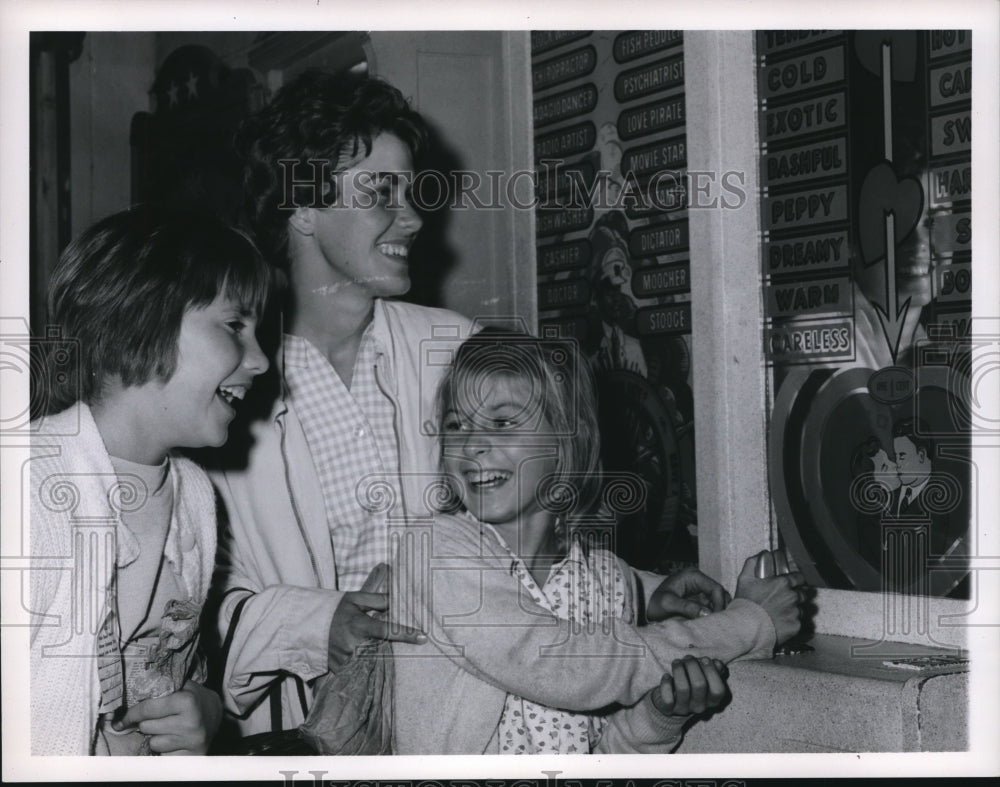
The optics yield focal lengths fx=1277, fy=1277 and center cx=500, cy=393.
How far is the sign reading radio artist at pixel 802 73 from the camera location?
1.87 m

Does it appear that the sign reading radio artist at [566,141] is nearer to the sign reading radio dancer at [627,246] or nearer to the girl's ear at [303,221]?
the sign reading radio dancer at [627,246]

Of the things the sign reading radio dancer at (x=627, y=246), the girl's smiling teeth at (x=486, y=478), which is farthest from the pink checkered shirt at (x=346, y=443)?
the sign reading radio dancer at (x=627, y=246)

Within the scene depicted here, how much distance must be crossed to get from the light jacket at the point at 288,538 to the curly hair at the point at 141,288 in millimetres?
190

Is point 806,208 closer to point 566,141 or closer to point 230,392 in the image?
point 566,141

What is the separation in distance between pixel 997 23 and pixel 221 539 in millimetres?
1335

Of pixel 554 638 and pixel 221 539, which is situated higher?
pixel 221 539

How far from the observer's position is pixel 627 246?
201cm

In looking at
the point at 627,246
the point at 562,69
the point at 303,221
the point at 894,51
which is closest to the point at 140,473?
the point at 303,221

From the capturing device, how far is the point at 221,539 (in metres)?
1.86

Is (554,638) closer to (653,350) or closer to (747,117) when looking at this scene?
(653,350)

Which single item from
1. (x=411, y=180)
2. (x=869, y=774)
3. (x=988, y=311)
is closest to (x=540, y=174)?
(x=411, y=180)

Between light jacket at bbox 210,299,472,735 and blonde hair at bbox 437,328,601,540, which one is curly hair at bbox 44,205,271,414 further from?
blonde hair at bbox 437,328,601,540

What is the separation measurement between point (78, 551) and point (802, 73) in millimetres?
1263

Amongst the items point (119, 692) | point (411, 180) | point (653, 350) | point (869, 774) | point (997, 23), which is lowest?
point (869, 774)
